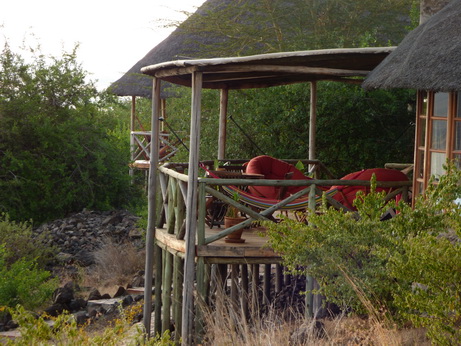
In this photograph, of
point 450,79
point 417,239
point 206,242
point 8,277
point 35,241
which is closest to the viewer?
point 417,239

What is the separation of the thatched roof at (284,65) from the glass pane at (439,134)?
90 cm

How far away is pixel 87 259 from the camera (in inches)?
618

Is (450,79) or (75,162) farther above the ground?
(450,79)

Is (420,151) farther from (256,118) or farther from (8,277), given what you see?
(8,277)

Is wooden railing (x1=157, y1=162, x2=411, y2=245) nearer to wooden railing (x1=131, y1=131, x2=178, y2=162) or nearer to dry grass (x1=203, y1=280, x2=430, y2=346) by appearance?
dry grass (x1=203, y1=280, x2=430, y2=346)

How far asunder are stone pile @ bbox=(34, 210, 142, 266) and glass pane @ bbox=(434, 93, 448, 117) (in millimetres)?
9725

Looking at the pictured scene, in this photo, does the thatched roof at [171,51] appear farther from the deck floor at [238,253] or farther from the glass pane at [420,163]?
the deck floor at [238,253]

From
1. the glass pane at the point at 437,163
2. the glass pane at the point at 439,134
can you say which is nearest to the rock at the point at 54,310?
the glass pane at the point at 437,163

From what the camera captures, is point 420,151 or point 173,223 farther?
point 173,223

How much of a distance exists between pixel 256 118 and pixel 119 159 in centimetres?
830

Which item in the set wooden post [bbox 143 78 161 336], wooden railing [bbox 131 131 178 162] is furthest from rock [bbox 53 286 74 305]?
wooden railing [bbox 131 131 178 162]

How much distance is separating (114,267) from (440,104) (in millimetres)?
8340

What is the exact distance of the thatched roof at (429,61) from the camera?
6441mm

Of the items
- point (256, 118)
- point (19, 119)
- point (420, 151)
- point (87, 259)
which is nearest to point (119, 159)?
point (19, 119)
